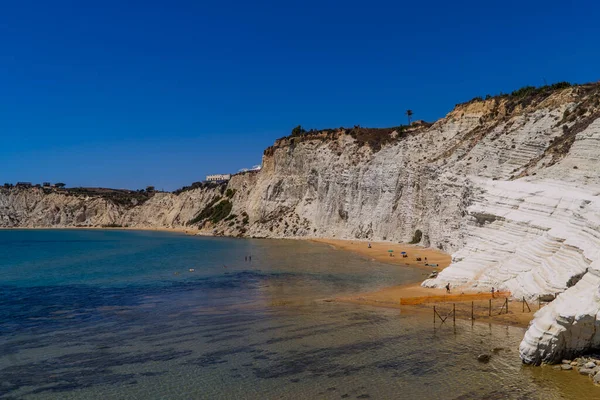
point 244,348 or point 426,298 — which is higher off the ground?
point 426,298

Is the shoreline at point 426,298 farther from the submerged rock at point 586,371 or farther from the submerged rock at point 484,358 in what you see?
the submerged rock at point 586,371

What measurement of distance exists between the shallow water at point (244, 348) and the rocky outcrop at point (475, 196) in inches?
112

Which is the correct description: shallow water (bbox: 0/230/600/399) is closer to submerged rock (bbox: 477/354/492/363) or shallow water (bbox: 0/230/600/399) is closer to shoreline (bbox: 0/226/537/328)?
submerged rock (bbox: 477/354/492/363)

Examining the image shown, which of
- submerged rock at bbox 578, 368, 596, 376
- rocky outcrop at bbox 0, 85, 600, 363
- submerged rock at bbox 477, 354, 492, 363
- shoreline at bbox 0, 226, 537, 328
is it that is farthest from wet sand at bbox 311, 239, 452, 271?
submerged rock at bbox 578, 368, 596, 376

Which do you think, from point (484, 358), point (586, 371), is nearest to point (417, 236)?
point (484, 358)

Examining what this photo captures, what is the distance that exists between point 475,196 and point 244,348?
19.9 metres

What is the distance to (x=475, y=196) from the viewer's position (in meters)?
32.0

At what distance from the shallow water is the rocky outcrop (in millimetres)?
2839

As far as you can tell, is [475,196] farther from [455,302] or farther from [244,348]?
[244,348]

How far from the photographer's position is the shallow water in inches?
561

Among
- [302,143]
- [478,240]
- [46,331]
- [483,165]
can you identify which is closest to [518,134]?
[483,165]

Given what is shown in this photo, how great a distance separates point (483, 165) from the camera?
4306cm

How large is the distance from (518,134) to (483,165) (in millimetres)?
4241

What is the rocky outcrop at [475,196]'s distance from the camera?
747 inches
